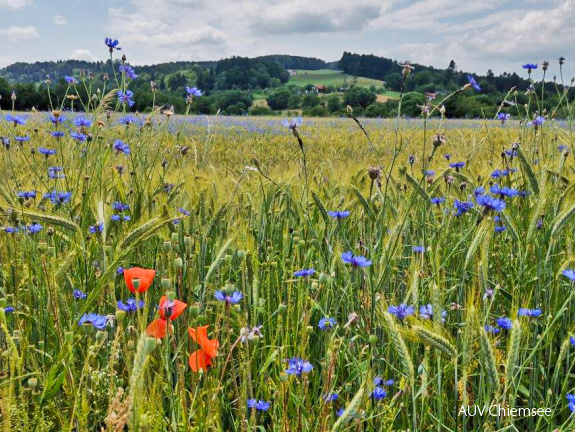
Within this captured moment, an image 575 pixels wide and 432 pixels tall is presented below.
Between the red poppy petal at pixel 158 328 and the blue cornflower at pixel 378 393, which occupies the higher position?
the red poppy petal at pixel 158 328

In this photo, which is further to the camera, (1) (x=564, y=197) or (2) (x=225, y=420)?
(1) (x=564, y=197)

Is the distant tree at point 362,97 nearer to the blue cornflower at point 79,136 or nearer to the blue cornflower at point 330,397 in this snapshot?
the blue cornflower at point 79,136

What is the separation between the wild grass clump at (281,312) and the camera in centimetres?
91

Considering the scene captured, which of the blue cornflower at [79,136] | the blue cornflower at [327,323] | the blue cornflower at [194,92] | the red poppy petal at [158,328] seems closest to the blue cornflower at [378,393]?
the blue cornflower at [327,323]

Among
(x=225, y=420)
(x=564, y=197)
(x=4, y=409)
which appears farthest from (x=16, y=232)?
(x=564, y=197)

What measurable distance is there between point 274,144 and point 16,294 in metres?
4.97

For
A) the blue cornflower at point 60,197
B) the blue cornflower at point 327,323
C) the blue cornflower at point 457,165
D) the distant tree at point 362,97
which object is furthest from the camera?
the distant tree at point 362,97

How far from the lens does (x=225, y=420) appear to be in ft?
4.08

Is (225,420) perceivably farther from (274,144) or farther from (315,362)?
(274,144)

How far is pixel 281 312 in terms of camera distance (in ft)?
3.61

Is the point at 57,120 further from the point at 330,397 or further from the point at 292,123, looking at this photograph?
the point at 330,397

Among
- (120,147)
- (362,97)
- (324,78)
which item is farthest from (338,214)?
(324,78)

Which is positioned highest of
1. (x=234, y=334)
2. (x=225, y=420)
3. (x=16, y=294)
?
(x=16, y=294)

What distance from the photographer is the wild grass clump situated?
2.99ft
